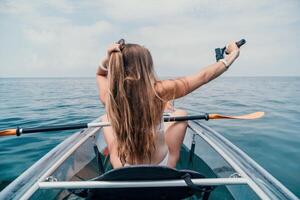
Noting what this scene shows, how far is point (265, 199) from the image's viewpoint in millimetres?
1623

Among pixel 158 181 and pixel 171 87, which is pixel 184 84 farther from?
pixel 158 181

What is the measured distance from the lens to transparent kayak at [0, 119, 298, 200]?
1.60 meters

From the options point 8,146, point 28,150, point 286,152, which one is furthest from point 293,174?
point 8,146

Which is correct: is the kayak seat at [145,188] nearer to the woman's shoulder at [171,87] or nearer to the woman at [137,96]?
the woman at [137,96]

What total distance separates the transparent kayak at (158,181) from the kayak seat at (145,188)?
3 centimetres

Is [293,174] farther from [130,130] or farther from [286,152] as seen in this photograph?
[130,130]

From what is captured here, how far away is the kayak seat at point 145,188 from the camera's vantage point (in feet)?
4.76

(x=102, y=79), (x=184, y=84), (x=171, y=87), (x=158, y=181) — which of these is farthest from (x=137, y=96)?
(x=102, y=79)

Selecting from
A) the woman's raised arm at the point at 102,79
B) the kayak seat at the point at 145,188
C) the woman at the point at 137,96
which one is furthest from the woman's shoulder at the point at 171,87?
the woman's raised arm at the point at 102,79

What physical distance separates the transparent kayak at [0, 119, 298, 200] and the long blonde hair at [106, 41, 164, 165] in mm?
431

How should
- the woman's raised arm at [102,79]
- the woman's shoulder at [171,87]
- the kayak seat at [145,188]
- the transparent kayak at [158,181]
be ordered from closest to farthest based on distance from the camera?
the kayak seat at [145,188] < the transparent kayak at [158,181] < the woman's shoulder at [171,87] < the woman's raised arm at [102,79]

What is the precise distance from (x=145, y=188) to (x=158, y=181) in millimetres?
96

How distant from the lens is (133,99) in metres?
1.86

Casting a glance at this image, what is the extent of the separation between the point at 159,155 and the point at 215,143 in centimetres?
111
